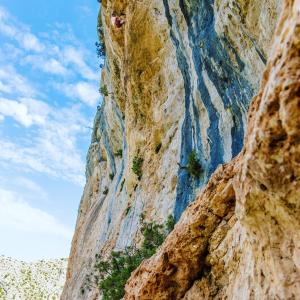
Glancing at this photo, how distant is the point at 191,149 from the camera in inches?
767

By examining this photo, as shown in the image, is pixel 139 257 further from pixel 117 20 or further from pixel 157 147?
pixel 117 20

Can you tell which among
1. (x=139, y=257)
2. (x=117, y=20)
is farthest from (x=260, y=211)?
(x=117, y=20)

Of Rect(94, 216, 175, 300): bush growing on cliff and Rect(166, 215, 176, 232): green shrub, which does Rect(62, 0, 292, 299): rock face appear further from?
Rect(94, 216, 175, 300): bush growing on cliff

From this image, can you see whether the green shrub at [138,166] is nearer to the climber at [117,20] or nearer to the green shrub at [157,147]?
the green shrub at [157,147]

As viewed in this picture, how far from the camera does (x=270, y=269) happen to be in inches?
186

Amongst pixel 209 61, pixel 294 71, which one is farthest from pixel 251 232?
pixel 209 61

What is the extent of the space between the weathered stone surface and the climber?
2263cm

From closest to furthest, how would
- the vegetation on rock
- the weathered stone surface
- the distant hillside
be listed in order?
the weathered stone surface
the vegetation on rock
the distant hillside

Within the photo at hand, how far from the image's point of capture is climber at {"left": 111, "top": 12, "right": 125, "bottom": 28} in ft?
90.8

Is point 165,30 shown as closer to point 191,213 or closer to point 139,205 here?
point 139,205

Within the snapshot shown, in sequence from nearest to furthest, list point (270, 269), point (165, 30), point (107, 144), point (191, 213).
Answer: point (270, 269) < point (191, 213) < point (165, 30) < point (107, 144)

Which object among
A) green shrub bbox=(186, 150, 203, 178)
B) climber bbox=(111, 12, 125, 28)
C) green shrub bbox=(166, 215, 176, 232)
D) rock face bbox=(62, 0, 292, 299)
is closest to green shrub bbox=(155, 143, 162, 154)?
rock face bbox=(62, 0, 292, 299)

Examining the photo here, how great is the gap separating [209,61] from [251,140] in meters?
15.0

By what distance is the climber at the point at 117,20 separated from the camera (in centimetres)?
2767
